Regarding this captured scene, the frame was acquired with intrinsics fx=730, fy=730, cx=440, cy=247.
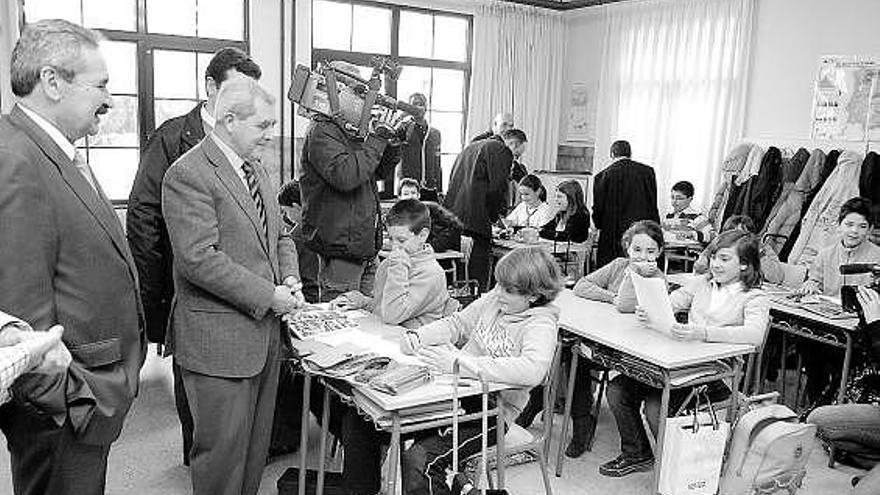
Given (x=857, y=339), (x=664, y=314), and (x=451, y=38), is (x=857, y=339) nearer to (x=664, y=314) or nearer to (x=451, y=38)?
(x=664, y=314)

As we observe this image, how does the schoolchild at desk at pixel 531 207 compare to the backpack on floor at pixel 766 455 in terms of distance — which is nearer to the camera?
the backpack on floor at pixel 766 455

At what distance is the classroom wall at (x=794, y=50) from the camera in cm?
560

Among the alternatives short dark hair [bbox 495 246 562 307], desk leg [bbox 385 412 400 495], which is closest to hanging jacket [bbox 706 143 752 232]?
short dark hair [bbox 495 246 562 307]

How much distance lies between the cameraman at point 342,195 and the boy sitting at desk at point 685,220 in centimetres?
323

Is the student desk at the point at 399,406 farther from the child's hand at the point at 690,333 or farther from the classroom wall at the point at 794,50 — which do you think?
the classroom wall at the point at 794,50

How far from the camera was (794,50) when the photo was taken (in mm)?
6047

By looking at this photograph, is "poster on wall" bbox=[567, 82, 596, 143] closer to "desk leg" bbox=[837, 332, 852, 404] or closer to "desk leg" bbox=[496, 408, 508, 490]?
"desk leg" bbox=[837, 332, 852, 404]

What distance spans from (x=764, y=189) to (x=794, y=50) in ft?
4.20

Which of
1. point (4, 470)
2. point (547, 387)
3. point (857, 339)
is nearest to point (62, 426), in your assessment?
point (547, 387)

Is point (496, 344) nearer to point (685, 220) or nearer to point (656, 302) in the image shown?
point (656, 302)

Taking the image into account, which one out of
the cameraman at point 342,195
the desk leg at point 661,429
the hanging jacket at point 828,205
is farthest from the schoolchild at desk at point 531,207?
the desk leg at point 661,429

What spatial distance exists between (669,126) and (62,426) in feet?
21.4

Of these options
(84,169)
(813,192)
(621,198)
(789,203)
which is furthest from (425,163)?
(84,169)

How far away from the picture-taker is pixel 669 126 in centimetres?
712
